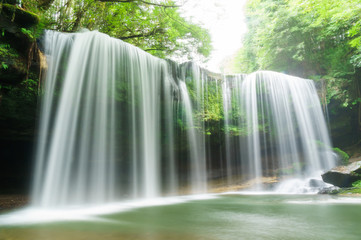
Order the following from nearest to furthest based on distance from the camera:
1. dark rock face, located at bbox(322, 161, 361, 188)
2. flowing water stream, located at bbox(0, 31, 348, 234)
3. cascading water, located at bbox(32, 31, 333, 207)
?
1. flowing water stream, located at bbox(0, 31, 348, 234)
2. cascading water, located at bbox(32, 31, 333, 207)
3. dark rock face, located at bbox(322, 161, 361, 188)

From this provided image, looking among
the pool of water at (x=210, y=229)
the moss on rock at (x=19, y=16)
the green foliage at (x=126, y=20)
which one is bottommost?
the pool of water at (x=210, y=229)

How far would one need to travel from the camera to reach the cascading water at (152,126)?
671 centimetres

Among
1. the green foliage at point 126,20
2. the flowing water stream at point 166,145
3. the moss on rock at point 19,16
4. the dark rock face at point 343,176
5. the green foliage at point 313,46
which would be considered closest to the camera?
the flowing water stream at point 166,145

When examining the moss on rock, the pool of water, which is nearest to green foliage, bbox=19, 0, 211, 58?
the moss on rock

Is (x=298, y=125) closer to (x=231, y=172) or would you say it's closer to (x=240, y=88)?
(x=240, y=88)

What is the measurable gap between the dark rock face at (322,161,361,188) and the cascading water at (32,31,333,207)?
9.36ft

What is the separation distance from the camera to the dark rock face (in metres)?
8.08

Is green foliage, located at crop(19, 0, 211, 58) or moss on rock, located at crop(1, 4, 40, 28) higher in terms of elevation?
green foliage, located at crop(19, 0, 211, 58)

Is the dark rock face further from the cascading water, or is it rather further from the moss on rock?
the moss on rock

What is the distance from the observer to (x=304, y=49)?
15.4 metres

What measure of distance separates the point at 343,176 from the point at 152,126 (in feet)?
23.6

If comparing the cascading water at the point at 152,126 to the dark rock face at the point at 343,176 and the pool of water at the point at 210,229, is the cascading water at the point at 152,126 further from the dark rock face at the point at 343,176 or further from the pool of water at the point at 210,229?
the pool of water at the point at 210,229

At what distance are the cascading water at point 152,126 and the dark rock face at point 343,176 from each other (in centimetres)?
285

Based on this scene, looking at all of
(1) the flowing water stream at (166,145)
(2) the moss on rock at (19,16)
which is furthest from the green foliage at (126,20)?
(2) the moss on rock at (19,16)
